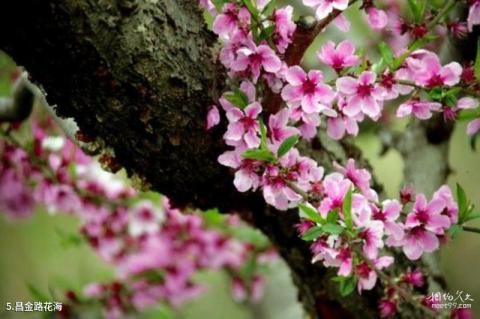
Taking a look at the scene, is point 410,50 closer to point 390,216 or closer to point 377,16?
point 377,16

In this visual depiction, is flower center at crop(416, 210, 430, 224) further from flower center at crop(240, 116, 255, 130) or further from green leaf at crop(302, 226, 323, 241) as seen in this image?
flower center at crop(240, 116, 255, 130)

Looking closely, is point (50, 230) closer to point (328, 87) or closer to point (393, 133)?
point (393, 133)

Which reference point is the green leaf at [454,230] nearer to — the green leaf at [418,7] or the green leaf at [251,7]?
the green leaf at [418,7]

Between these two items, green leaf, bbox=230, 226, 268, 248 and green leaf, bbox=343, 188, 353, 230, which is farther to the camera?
green leaf, bbox=230, 226, 268, 248

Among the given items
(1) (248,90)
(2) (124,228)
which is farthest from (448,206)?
(2) (124,228)

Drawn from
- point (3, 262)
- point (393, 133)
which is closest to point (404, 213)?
point (393, 133)

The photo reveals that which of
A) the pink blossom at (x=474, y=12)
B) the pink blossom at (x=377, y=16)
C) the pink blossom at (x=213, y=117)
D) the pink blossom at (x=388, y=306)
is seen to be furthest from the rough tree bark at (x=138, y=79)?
the pink blossom at (x=474, y=12)

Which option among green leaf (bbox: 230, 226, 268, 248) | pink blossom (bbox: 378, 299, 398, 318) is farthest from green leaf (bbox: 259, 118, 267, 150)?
green leaf (bbox: 230, 226, 268, 248)

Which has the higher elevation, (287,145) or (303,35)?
(303,35)
